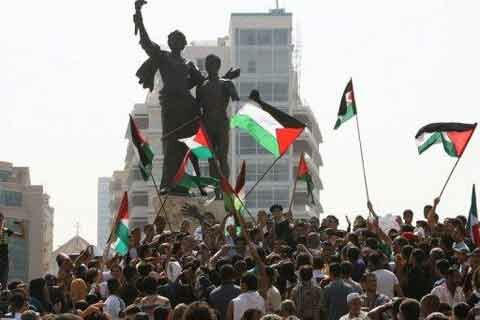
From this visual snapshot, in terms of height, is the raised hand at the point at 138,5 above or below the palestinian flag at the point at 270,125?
above

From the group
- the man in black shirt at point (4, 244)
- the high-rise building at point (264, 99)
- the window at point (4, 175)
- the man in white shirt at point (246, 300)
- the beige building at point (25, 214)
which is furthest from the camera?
the window at point (4, 175)

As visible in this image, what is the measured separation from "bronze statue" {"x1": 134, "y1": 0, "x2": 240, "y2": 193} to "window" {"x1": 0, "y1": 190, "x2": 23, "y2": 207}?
467ft

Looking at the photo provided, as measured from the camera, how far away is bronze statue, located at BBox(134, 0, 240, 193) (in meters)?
31.2

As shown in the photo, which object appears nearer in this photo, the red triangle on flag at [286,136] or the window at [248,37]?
the red triangle on flag at [286,136]

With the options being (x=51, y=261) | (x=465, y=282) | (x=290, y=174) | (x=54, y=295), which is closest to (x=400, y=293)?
(x=465, y=282)

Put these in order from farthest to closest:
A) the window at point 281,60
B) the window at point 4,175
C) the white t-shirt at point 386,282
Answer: the window at point 4,175 → the window at point 281,60 → the white t-shirt at point 386,282

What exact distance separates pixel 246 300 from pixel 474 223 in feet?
25.2

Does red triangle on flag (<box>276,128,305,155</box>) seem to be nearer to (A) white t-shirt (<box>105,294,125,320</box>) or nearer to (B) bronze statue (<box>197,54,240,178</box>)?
(B) bronze statue (<box>197,54,240,178</box>)

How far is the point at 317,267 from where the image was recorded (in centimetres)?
1923

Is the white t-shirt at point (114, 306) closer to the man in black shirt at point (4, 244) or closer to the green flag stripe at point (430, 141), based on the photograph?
the man in black shirt at point (4, 244)

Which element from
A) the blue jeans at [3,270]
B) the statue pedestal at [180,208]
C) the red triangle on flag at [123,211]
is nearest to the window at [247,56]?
the statue pedestal at [180,208]

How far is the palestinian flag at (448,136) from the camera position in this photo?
26.7 m

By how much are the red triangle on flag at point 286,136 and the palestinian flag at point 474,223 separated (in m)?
2.68

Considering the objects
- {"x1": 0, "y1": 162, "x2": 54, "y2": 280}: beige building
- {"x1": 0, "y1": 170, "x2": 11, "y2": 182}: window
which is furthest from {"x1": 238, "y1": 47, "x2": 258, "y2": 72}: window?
{"x1": 0, "y1": 170, "x2": 11, "y2": 182}: window
